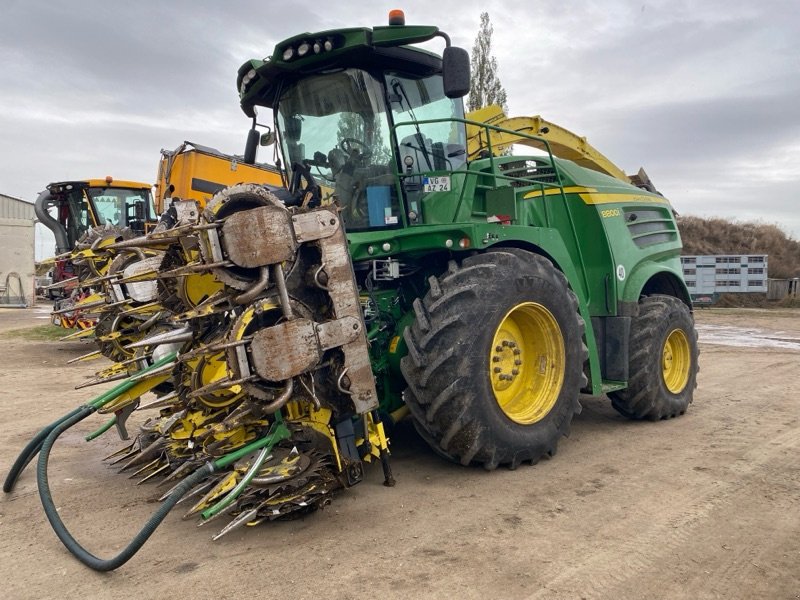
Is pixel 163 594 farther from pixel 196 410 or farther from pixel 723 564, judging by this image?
pixel 723 564

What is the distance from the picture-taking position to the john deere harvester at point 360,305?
10.6 ft

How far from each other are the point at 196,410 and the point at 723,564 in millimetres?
2815

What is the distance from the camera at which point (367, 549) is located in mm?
3023

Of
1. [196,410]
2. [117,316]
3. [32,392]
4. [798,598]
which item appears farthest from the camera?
[32,392]

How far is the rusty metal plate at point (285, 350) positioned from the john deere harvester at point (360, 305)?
11mm

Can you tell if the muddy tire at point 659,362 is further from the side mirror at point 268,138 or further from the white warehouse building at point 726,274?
the white warehouse building at point 726,274

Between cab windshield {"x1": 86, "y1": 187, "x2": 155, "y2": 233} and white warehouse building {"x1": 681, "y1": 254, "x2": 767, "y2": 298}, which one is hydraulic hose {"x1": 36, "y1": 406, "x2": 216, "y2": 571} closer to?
cab windshield {"x1": 86, "y1": 187, "x2": 155, "y2": 233}

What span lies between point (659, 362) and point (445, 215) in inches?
94.1

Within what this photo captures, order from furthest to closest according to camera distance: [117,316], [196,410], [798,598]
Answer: [117,316] → [196,410] → [798,598]

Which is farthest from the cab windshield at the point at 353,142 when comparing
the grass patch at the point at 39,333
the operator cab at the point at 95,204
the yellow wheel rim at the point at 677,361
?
the grass patch at the point at 39,333

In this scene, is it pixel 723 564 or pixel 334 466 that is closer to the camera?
pixel 723 564

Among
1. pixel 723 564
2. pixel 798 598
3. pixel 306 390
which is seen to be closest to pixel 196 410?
pixel 306 390

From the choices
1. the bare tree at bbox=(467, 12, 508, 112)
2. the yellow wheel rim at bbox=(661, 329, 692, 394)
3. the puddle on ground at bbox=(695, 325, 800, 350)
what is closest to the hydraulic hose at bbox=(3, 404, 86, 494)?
the yellow wheel rim at bbox=(661, 329, 692, 394)

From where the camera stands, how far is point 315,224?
11.3 feet
